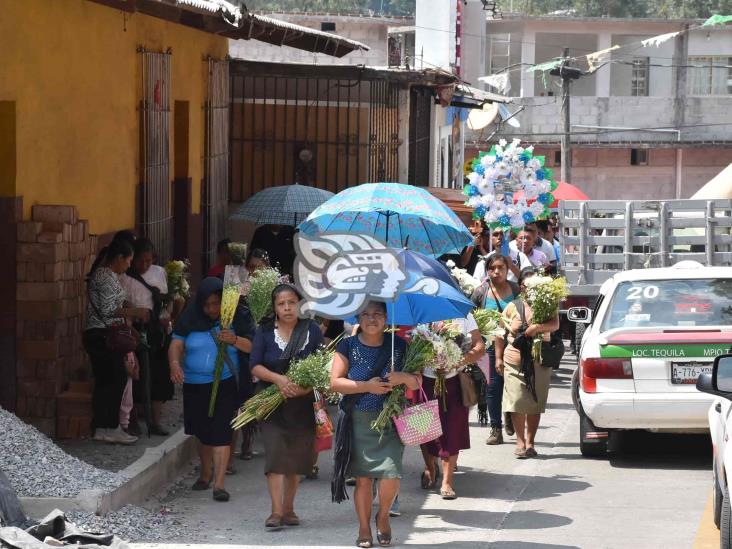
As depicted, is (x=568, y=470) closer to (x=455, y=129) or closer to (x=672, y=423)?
(x=672, y=423)

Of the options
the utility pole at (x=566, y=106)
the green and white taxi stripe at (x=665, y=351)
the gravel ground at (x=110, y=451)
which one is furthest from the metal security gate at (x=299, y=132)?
the utility pole at (x=566, y=106)

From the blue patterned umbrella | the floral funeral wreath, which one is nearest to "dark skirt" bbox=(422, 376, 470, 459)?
the blue patterned umbrella

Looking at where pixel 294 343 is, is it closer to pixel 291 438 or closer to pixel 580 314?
pixel 291 438

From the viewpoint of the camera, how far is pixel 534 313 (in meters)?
12.4

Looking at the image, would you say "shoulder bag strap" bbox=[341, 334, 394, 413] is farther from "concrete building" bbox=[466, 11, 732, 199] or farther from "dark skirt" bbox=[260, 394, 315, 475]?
"concrete building" bbox=[466, 11, 732, 199]

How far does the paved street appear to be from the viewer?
30.6 feet

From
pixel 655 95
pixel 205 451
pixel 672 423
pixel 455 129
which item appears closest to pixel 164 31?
pixel 205 451

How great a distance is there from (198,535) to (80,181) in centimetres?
476

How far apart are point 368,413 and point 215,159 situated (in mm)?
10193

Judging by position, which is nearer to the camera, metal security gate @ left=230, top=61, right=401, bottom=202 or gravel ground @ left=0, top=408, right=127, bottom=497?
gravel ground @ left=0, top=408, right=127, bottom=497

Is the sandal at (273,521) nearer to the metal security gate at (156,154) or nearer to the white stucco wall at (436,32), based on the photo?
the metal security gate at (156,154)

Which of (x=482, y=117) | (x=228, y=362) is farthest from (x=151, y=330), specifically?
(x=482, y=117)

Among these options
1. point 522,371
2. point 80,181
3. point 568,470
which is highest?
point 80,181

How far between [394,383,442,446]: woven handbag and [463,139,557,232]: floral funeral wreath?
7.70 meters
